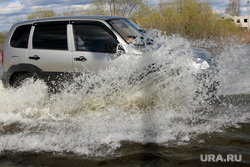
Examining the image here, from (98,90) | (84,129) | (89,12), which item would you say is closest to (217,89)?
(98,90)

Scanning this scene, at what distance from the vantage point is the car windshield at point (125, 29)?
4.99 metres

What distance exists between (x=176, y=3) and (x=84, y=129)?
44.6 feet

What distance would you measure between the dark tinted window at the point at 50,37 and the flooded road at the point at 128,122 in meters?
0.79

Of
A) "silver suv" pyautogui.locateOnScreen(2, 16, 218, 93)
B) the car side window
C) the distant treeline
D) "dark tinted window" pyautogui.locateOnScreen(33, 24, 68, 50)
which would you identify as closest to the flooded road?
"silver suv" pyautogui.locateOnScreen(2, 16, 218, 93)

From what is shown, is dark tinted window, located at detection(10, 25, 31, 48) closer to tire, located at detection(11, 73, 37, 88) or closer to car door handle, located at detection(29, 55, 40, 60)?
car door handle, located at detection(29, 55, 40, 60)

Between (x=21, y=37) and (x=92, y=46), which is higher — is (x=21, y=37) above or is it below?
above

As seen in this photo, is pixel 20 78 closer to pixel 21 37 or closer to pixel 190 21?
pixel 21 37

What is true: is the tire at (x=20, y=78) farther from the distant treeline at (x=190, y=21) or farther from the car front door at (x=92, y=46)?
the distant treeline at (x=190, y=21)

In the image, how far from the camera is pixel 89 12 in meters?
21.9

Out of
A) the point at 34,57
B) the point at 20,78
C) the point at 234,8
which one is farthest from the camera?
the point at 234,8

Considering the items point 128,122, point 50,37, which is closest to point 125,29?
point 50,37

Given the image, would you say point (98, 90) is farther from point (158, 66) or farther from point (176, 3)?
point (176, 3)

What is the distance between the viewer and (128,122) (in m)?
4.49

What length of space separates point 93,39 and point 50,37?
0.95 meters
